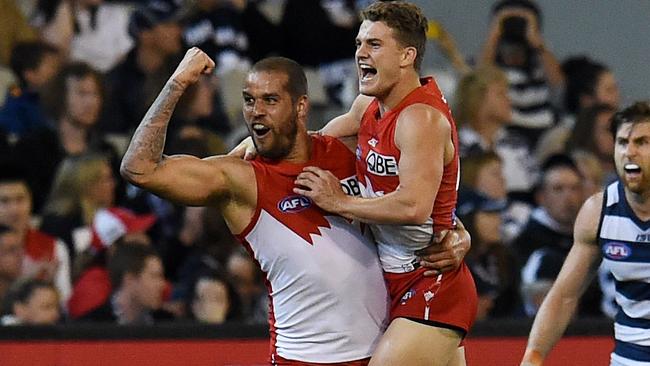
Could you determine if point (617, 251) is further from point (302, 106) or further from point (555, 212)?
point (555, 212)

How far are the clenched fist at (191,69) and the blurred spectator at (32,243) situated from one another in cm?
293

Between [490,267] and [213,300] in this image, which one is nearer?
[213,300]

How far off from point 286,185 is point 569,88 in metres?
5.06

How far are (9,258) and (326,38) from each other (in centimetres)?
284

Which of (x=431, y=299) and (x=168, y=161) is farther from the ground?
(x=168, y=161)

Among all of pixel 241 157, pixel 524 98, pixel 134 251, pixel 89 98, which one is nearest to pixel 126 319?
pixel 134 251

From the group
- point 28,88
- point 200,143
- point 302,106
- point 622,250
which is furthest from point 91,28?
point 622,250

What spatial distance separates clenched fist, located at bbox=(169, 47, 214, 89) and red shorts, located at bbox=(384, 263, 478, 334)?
101 centimetres

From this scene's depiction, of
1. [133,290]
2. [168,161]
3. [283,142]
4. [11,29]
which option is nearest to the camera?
[168,161]

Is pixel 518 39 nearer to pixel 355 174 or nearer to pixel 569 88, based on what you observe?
pixel 569 88

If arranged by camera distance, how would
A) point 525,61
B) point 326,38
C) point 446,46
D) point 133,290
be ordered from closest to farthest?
point 133,290, point 326,38, point 525,61, point 446,46

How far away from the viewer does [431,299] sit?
5598 mm

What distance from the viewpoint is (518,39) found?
10.2 metres

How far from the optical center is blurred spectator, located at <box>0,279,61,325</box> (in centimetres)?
768
